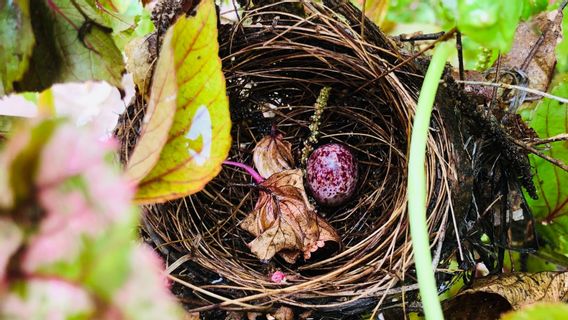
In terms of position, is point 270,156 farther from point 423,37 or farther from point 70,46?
point 70,46

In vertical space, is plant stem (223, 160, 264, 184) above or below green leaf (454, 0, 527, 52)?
below

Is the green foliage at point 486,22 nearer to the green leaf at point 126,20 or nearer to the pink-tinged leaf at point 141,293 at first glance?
the pink-tinged leaf at point 141,293

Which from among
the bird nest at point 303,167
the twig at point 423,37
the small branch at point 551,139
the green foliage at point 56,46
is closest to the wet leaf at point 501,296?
the bird nest at point 303,167

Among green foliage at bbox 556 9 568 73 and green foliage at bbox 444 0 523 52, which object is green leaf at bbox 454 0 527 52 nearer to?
green foliage at bbox 444 0 523 52

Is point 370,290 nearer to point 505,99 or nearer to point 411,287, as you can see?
point 411,287

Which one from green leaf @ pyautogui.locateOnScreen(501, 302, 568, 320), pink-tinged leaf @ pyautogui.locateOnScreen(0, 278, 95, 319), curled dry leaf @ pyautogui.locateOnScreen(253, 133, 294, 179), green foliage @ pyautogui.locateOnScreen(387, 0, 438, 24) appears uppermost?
green foliage @ pyautogui.locateOnScreen(387, 0, 438, 24)

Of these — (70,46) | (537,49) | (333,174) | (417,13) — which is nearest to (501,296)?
(333,174)

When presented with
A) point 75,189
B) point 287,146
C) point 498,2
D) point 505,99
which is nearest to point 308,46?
point 287,146

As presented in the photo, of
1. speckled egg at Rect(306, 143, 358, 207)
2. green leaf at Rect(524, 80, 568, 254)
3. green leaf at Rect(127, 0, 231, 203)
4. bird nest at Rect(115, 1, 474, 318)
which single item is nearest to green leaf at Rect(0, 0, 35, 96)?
green leaf at Rect(127, 0, 231, 203)
